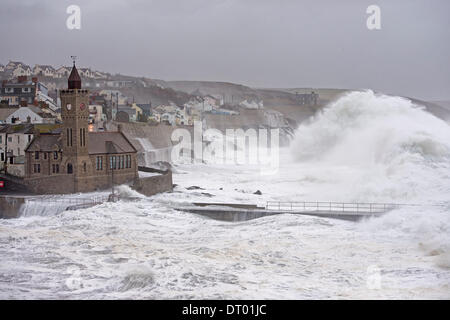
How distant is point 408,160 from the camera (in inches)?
1080

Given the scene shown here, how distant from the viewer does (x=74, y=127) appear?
24.0 metres

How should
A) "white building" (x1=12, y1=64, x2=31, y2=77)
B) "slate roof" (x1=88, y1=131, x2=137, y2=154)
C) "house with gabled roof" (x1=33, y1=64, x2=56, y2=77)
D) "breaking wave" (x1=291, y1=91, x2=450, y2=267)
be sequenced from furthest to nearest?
"house with gabled roof" (x1=33, y1=64, x2=56, y2=77), "white building" (x1=12, y1=64, x2=31, y2=77), "slate roof" (x1=88, y1=131, x2=137, y2=154), "breaking wave" (x1=291, y1=91, x2=450, y2=267)

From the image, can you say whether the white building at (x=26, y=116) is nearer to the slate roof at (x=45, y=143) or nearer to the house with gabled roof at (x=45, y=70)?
the slate roof at (x=45, y=143)

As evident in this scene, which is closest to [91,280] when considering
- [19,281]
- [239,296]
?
[19,281]

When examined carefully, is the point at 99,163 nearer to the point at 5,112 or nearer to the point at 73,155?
the point at 73,155

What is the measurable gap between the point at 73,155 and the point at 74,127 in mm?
1018

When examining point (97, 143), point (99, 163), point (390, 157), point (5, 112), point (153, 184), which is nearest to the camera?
point (99, 163)

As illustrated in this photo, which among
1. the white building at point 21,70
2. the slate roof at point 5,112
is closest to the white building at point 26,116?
the slate roof at point 5,112

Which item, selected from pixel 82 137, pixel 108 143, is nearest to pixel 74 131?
pixel 82 137

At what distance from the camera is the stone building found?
23844mm

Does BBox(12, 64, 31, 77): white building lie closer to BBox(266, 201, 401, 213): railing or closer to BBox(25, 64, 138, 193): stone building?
BBox(25, 64, 138, 193): stone building

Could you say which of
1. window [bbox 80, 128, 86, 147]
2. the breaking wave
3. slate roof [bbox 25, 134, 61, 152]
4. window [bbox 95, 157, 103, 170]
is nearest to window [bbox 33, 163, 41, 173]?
slate roof [bbox 25, 134, 61, 152]

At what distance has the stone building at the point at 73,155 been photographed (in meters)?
23.8

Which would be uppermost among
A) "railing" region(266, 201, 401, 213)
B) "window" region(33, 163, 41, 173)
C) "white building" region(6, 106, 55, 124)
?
"white building" region(6, 106, 55, 124)
